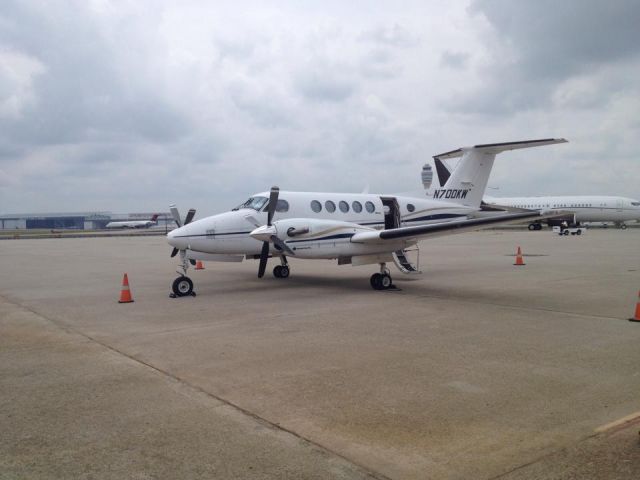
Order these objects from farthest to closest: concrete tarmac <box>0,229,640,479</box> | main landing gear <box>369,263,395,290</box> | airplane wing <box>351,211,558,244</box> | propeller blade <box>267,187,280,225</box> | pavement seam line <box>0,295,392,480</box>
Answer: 1. propeller blade <box>267,187,280,225</box>
2. main landing gear <box>369,263,395,290</box>
3. airplane wing <box>351,211,558,244</box>
4. concrete tarmac <box>0,229,640,479</box>
5. pavement seam line <box>0,295,392,480</box>

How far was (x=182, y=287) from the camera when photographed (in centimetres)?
1355

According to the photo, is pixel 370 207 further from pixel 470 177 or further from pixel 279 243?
pixel 279 243

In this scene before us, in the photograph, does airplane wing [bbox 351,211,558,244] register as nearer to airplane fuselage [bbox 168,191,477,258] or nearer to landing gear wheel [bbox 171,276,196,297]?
airplane fuselage [bbox 168,191,477,258]

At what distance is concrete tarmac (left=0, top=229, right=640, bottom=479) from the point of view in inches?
164

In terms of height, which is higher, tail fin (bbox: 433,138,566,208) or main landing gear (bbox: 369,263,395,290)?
tail fin (bbox: 433,138,566,208)

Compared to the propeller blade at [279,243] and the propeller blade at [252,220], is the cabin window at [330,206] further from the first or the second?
the propeller blade at [279,243]

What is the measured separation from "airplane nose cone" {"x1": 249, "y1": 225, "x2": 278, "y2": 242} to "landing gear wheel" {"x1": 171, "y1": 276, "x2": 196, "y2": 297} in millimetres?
2071

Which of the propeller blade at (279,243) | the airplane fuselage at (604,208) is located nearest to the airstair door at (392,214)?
the propeller blade at (279,243)

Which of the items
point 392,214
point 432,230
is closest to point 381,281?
point 432,230

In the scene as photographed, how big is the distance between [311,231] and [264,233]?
1.24 m

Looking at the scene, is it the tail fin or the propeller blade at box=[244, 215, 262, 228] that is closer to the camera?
the propeller blade at box=[244, 215, 262, 228]

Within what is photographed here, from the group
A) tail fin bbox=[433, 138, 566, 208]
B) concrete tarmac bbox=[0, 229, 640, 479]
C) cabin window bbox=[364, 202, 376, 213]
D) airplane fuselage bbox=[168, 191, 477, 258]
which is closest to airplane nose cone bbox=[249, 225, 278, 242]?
airplane fuselage bbox=[168, 191, 477, 258]

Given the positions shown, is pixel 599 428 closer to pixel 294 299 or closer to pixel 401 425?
pixel 401 425

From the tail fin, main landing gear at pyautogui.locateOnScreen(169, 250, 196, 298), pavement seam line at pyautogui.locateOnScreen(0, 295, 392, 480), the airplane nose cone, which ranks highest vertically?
the tail fin
